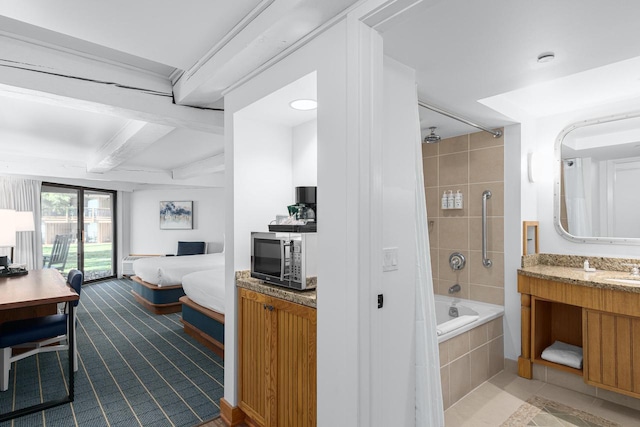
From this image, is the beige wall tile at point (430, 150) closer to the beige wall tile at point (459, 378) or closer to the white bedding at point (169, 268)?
the beige wall tile at point (459, 378)

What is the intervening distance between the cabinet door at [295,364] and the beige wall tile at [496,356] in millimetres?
1879

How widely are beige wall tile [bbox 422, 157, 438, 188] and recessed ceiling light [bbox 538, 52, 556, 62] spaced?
169cm

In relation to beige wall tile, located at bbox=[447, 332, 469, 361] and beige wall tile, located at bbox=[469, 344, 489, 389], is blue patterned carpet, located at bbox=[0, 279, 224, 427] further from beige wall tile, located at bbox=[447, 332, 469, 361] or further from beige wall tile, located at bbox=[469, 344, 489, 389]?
beige wall tile, located at bbox=[469, 344, 489, 389]

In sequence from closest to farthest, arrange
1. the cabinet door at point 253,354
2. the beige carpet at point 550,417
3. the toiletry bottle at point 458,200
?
the cabinet door at point 253,354
the beige carpet at point 550,417
the toiletry bottle at point 458,200

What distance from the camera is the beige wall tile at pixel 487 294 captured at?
3.18m

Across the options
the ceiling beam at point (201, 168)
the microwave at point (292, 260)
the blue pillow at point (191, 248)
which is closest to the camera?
the microwave at point (292, 260)

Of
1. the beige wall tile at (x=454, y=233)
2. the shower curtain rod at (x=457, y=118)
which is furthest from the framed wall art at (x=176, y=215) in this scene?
the shower curtain rod at (x=457, y=118)

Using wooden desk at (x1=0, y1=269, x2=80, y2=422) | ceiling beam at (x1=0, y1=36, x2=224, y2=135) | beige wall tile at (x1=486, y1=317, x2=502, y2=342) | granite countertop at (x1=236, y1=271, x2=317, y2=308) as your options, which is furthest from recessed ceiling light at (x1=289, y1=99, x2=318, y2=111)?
beige wall tile at (x1=486, y1=317, x2=502, y2=342)

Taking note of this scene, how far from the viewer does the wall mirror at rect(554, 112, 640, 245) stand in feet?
8.93

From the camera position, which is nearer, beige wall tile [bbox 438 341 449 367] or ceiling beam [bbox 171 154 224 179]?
beige wall tile [bbox 438 341 449 367]

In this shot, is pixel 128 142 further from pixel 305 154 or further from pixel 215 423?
pixel 215 423

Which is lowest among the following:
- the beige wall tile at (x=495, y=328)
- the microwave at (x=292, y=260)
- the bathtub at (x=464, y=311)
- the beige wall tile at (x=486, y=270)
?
the beige wall tile at (x=495, y=328)

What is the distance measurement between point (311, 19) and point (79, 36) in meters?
1.28

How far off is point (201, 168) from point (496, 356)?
15.8ft
